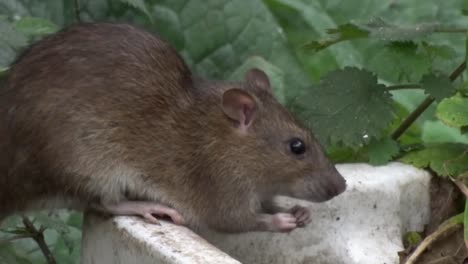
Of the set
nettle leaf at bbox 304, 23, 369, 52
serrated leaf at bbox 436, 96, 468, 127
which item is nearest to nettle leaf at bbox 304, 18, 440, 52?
nettle leaf at bbox 304, 23, 369, 52

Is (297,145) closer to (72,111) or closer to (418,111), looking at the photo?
(418,111)

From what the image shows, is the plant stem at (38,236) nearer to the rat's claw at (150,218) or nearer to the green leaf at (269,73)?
the rat's claw at (150,218)

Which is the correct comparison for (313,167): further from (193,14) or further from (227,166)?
(193,14)

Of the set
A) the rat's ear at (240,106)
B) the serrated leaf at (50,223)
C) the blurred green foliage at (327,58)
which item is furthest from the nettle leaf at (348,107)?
the serrated leaf at (50,223)

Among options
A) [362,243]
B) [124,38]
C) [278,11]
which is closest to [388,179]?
[362,243]

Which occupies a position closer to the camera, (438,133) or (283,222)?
(283,222)

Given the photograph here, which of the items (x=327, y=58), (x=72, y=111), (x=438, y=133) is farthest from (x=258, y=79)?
(x=327, y=58)
